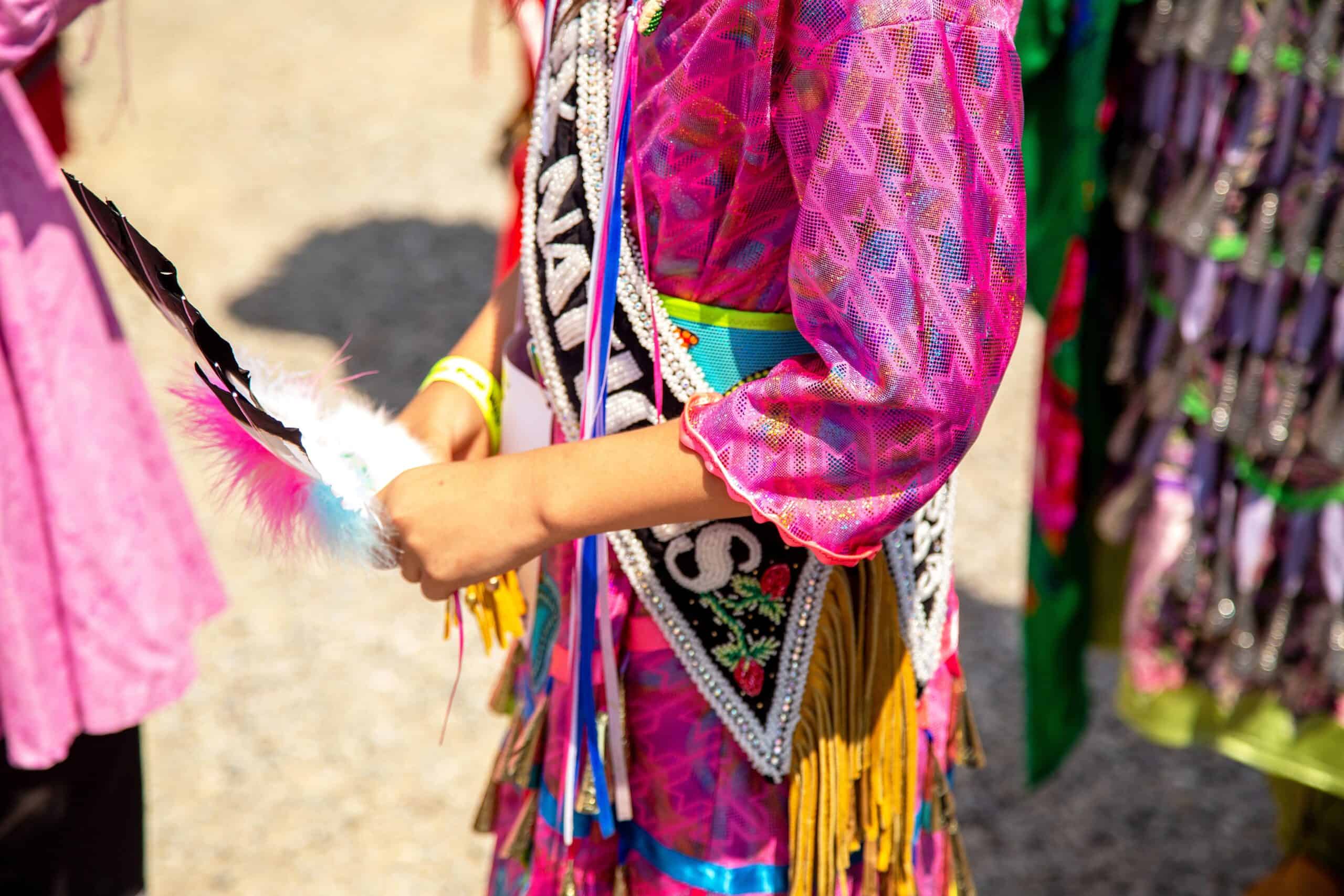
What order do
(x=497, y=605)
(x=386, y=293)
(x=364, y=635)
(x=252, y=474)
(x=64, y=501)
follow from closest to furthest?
(x=252, y=474)
(x=497, y=605)
(x=64, y=501)
(x=364, y=635)
(x=386, y=293)

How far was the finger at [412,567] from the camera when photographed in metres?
0.93

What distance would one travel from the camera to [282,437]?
886mm

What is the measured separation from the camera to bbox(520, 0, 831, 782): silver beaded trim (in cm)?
93

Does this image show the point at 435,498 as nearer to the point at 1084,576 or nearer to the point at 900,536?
the point at 900,536

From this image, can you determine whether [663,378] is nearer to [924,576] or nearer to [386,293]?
[924,576]

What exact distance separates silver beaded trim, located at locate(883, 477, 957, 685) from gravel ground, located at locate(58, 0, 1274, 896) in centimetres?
53

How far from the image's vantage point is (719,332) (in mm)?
918

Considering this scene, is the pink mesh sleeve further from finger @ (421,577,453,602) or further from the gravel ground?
the gravel ground

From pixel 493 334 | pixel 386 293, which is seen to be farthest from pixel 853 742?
pixel 386 293

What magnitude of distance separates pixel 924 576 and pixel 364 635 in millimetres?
1910

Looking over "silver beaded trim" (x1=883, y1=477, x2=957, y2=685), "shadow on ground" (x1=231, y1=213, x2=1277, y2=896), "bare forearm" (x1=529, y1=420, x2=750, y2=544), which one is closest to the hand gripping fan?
"bare forearm" (x1=529, y1=420, x2=750, y2=544)

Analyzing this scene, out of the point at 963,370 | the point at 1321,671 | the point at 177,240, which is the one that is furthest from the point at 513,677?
the point at 177,240

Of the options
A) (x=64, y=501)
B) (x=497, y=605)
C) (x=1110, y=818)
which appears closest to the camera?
(x=497, y=605)

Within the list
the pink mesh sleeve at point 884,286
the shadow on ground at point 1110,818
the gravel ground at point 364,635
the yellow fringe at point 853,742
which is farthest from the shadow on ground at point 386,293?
the pink mesh sleeve at point 884,286
